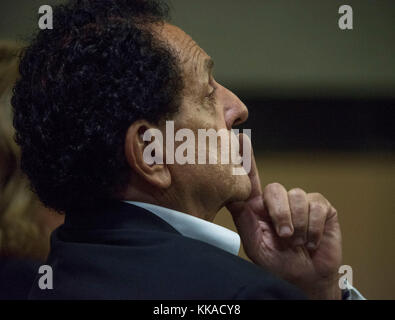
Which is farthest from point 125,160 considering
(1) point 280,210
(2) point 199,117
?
(1) point 280,210

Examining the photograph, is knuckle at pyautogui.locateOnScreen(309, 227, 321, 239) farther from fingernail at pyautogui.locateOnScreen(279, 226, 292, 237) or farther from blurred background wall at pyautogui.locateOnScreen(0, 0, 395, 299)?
blurred background wall at pyautogui.locateOnScreen(0, 0, 395, 299)

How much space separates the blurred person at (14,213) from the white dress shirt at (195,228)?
51 centimetres

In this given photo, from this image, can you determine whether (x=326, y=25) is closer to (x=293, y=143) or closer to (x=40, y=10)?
(x=293, y=143)

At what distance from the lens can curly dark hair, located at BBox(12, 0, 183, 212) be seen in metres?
0.85

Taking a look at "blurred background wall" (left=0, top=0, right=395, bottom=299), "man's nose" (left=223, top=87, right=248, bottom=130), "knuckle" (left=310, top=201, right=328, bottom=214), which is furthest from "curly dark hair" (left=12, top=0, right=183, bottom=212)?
"knuckle" (left=310, top=201, right=328, bottom=214)

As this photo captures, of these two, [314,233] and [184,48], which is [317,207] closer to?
[314,233]

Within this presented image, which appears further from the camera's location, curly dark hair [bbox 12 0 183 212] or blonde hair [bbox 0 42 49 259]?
blonde hair [bbox 0 42 49 259]

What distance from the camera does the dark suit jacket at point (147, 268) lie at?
→ 2.48 feet

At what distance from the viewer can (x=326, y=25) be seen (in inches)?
49.8

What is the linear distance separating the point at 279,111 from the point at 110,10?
0.70m

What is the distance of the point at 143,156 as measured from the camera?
2.87 feet

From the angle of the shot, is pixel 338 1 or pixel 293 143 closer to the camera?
pixel 338 1
